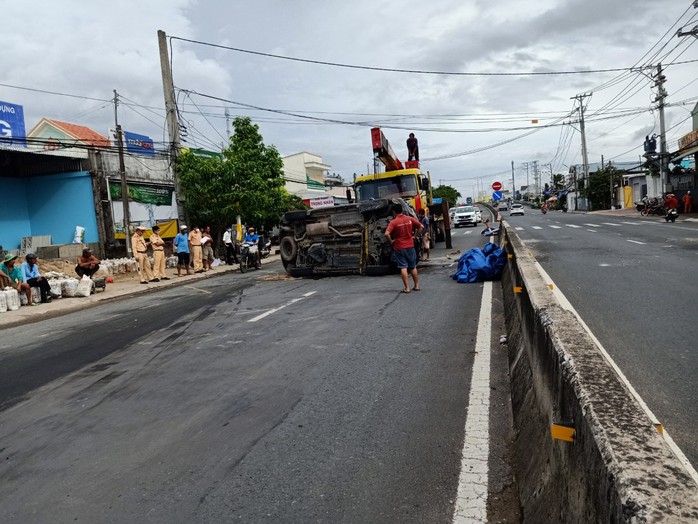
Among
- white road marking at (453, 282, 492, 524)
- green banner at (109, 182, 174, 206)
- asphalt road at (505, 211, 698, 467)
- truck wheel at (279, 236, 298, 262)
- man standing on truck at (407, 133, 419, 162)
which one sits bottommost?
white road marking at (453, 282, 492, 524)

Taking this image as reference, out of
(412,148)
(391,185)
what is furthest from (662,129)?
(391,185)

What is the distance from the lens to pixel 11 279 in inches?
524

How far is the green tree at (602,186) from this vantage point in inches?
2405

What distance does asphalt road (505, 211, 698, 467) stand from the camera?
4.04 metres

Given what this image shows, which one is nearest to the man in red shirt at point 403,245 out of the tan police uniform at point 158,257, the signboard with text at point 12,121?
the tan police uniform at point 158,257

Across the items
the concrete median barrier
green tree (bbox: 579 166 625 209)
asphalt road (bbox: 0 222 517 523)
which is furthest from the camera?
green tree (bbox: 579 166 625 209)

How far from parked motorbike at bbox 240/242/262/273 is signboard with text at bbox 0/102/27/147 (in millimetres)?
11719

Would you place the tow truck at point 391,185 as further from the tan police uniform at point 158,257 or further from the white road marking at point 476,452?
the white road marking at point 476,452

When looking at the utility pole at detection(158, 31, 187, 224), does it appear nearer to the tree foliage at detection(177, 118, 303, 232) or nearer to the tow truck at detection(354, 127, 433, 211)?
the tree foliage at detection(177, 118, 303, 232)

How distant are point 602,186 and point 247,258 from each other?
54.6m

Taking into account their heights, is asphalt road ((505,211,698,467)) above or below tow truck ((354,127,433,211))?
below

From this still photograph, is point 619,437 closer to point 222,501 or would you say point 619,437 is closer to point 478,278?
point 222,501

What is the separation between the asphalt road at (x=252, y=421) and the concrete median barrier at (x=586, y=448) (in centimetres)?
31

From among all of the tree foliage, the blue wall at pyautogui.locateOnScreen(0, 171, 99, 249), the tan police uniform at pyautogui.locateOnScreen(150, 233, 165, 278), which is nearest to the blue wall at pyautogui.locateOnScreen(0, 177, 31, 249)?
the blue wall at pyautogui.locateOnScreen(0, 171, 99, 249)
